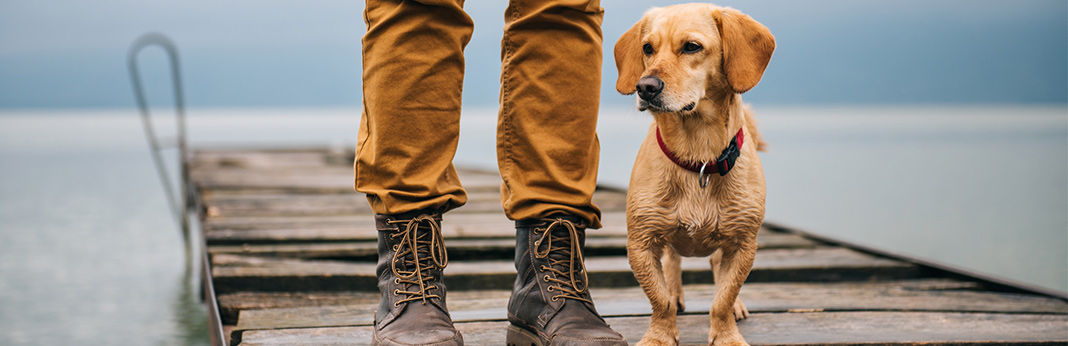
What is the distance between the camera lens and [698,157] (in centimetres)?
149

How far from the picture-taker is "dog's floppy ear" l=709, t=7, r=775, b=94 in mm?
1422

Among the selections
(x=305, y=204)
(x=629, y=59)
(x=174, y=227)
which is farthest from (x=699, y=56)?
(x=174, y=227)

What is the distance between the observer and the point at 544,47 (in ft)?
5.11

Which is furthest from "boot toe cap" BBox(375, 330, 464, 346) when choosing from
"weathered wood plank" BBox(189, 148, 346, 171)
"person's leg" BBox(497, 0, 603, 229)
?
"weathered wood plank" BBox(189, 148, 346, 171)

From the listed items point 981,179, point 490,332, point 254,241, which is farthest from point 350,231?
point 981,179

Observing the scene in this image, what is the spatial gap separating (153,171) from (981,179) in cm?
844

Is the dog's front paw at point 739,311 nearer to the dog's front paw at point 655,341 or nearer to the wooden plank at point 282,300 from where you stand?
the dog's front paw at point 655,341

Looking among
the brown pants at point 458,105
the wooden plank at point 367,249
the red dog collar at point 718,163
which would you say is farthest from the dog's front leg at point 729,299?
the wooden plank at point 367,249

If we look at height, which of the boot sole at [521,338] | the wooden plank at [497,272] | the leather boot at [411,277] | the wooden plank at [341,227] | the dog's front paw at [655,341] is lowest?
the wooden plank at [341,227]

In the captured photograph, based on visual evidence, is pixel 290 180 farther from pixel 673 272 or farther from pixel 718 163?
pixel 718 163

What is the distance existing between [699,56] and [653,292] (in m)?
0.43

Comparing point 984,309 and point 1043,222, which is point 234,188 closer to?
point 984,309

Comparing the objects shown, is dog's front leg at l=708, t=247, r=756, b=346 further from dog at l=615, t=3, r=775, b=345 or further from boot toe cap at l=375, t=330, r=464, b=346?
boot toe cap at l=375, t=330, r=464, b=346

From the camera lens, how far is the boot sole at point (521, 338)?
154 centimetres
